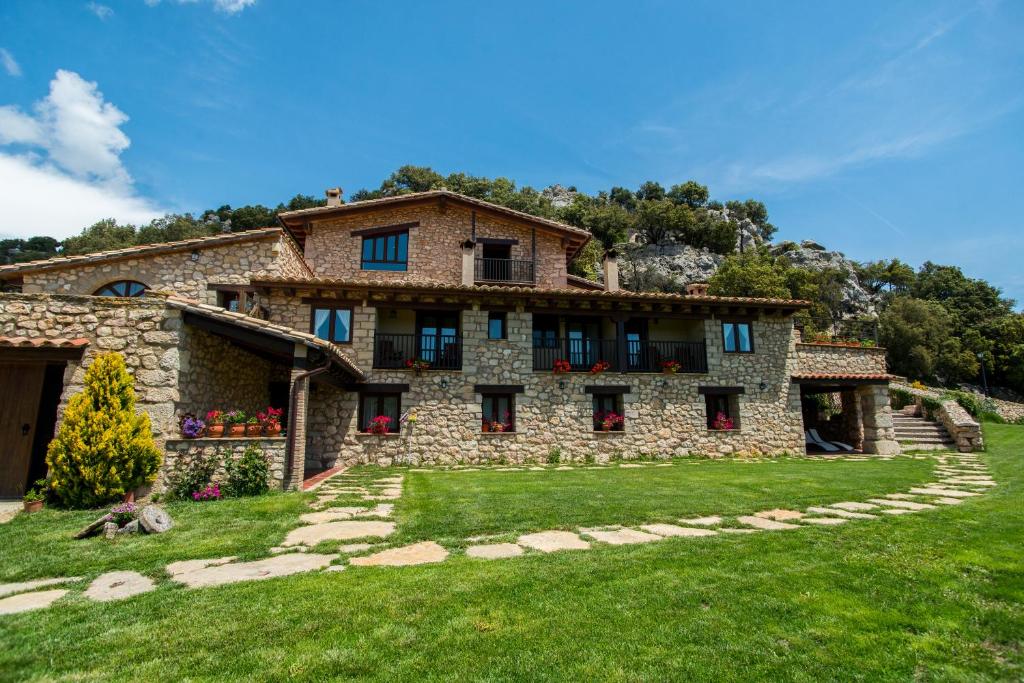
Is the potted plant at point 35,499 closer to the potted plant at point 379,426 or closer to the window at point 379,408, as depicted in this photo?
the potted plant at point 379,426

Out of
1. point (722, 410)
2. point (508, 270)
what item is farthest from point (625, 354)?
point (508, 270)

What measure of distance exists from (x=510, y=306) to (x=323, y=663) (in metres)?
12.3

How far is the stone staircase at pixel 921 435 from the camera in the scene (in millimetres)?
16531

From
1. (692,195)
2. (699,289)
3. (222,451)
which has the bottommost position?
(222,451)

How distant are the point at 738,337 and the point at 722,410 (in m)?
2.53

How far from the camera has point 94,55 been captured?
29.1 ft

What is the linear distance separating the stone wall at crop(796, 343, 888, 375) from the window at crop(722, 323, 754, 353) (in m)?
2.56

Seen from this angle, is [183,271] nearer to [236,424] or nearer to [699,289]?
[236,424]

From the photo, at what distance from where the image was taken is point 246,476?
7613 mm

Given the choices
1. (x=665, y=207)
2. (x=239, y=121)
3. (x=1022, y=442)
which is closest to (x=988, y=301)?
(x=665, y=207)

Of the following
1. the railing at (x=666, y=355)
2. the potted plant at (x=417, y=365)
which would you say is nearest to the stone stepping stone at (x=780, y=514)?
the railing at (x=666, y=355)

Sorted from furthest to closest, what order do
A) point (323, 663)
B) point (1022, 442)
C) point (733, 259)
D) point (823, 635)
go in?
point (733, 259) → point (1022, 442) → point (823, 635) → point (323, 663)

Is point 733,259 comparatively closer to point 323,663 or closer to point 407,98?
point 407,98

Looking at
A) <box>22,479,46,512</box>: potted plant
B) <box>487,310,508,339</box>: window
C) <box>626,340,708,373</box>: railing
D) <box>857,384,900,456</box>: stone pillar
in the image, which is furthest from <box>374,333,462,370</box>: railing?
<box>857,384,900,456</box>: stone pillar
